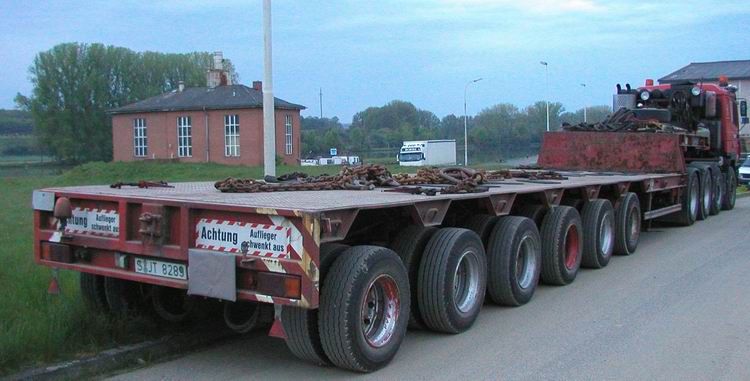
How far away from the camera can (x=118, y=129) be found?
198 feet

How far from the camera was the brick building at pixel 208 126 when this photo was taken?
5269 cm

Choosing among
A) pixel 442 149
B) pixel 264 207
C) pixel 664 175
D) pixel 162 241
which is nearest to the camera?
pixel 264 207

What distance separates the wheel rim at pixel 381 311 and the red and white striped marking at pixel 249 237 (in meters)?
0.94

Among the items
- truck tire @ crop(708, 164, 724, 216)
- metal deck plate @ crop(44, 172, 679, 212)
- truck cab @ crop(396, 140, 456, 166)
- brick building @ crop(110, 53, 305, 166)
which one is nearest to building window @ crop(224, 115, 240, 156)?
brick building @ crop(110, 53, 305, 166)

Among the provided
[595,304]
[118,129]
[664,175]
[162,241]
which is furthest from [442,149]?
[162,241]

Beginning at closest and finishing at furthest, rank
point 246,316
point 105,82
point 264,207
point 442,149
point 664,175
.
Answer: point 264,207 < point 246,316 < point 664,175 < point 442,149 < point 105,82

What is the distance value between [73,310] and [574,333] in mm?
4619

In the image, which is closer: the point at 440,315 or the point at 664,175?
Answer: the point at 440,315

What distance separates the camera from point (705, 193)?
1694 centimetres

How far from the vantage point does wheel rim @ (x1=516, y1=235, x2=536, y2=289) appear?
28.8 feet

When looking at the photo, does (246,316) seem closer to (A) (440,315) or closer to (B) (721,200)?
(A) (440,315)

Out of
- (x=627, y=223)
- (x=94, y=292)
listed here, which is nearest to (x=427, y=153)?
(x=627, y=223)

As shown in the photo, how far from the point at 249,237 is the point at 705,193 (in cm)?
1384

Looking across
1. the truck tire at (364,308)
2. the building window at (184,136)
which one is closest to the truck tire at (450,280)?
the truck tire at (364,308)
